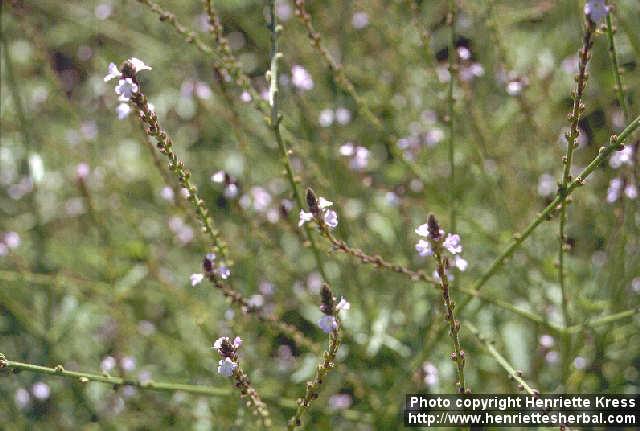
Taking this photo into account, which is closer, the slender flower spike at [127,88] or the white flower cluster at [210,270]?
the slender flower spike at [127,88]

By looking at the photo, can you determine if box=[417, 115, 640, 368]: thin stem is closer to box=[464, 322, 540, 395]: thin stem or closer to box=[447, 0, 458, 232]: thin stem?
box=[464, 322, 540, 395]: thin stem

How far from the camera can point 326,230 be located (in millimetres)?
1820

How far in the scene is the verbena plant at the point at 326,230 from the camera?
243 centimetres

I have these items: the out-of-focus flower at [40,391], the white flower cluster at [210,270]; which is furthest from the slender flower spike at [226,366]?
the out-of-focus flower at [40,391]

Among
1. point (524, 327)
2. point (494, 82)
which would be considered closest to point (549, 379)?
point (524, 327)

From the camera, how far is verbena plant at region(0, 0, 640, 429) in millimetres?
2426

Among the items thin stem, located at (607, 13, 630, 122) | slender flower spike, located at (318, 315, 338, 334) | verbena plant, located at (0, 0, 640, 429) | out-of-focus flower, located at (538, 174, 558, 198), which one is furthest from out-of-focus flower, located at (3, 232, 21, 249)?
thin stem, located at (607, 13, 630, 122)

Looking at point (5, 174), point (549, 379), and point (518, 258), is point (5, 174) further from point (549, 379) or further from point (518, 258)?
point (549, 379)

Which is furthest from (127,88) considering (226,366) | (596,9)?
(596,9)

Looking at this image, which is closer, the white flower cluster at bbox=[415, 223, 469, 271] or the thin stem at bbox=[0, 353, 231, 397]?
the white flower cluster at bbox=[415, 223, 469, 271]

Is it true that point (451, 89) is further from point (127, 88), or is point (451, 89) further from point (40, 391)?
point (40, 391)

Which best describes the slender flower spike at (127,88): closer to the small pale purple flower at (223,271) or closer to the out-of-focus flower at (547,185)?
the small pale purple flower at (223,271)

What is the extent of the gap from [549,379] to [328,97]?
2325mm

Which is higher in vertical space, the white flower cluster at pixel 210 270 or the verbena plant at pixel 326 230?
the verbena plant at pixel 326 230
